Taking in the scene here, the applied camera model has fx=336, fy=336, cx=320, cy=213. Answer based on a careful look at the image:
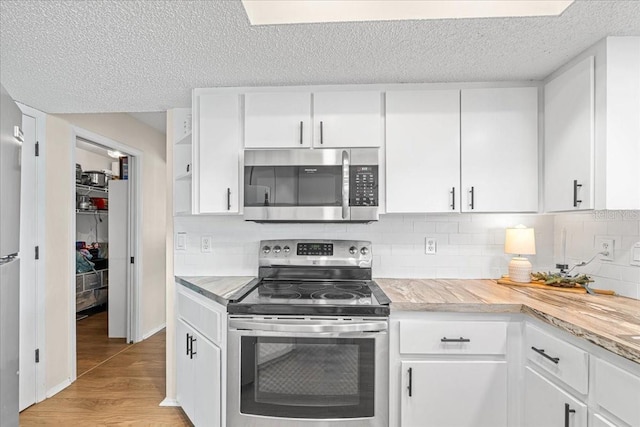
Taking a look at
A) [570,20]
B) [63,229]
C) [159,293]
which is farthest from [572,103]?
[159,293]

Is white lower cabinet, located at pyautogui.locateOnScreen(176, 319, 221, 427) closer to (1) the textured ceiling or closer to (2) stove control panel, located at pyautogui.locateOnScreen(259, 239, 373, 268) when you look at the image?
(2) stove control panel, located at pyautogui.locateOnScreen(259, 239, 373, 268)

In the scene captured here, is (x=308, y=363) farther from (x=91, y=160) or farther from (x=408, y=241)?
(x=91, y=160)

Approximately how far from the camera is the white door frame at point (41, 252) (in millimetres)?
2455

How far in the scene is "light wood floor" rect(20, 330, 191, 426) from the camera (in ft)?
7.25

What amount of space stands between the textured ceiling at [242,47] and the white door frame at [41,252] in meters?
0.35

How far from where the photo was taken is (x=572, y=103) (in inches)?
69.5

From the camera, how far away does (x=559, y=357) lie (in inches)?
53.2

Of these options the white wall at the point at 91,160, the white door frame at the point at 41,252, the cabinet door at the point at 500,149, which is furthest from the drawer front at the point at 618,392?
the white wall at the point at 91,160

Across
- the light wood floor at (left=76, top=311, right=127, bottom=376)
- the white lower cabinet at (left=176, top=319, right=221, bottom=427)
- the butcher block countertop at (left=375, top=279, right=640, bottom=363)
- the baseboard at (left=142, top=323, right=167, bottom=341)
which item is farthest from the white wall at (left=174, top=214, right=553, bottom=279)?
the baseboard at (left=142, top=323, right=167, bottom=341)

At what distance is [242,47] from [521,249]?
6.49 ft

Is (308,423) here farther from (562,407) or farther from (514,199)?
(514,199)

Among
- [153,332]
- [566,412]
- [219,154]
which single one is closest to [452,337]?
[566,412]

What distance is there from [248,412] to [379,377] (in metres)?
0.67

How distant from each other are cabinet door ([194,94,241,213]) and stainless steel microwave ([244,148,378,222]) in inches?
4.6
